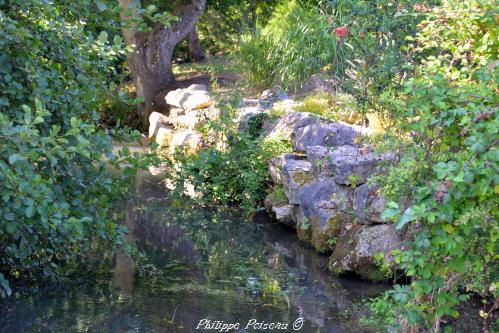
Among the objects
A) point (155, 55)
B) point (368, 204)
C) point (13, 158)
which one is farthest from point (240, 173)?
point (155, 55)

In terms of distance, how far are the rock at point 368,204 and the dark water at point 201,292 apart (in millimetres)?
690

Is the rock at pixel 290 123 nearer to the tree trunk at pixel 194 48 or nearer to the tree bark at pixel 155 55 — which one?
the tree bark at pixel 155 55

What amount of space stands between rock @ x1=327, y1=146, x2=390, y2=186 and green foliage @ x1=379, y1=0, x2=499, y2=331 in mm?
3126

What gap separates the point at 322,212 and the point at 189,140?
18.2 feet

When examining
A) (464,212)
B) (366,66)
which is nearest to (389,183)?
(464,212)

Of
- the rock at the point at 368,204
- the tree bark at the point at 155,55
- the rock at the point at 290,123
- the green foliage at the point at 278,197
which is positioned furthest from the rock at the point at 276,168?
the tree bark at the point at 155,55

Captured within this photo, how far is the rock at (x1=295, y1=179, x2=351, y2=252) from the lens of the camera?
7863mm

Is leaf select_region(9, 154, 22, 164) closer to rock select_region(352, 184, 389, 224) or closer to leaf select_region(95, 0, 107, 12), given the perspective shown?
leaf select_region(95, 0, 107, 12)

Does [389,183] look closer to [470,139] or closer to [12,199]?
[470,139]

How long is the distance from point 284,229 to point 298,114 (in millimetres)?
2202

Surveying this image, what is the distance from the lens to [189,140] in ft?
43.1

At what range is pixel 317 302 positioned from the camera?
6207 mm

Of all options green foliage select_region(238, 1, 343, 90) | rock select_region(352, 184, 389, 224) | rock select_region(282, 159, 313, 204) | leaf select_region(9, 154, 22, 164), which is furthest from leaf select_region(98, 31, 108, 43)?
green foliage select_region(238, 1, 343, 90)

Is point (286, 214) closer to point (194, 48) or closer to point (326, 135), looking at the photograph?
point (326, 135)
